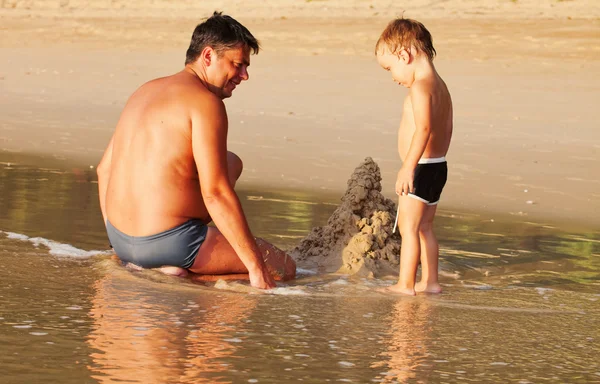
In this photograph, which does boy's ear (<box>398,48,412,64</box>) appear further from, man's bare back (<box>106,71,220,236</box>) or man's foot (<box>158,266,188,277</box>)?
man's foot (<box>158,266,188,277</box>)

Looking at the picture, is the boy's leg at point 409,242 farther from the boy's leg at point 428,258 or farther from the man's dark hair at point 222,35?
the man's dark hair at point 222,35

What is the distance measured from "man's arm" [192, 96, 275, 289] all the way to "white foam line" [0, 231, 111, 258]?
3.14ft

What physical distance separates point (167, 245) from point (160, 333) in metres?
0.98

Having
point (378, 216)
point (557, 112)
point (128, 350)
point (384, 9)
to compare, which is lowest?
point (128, 350)

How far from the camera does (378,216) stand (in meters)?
5.41

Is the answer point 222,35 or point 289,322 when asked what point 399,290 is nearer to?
point 289,322

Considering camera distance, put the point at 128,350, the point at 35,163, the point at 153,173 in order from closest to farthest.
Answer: the point at 128,350 → the point at 153,173 → the point at 35,163

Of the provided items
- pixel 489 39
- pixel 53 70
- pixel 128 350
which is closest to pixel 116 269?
pixel 128 350

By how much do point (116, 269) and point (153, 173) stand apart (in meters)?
0.50

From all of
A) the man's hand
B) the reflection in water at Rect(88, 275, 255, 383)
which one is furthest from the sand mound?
the reflection in water at Rect(88, 275, 255, 383)

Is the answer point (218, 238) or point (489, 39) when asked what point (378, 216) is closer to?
point (218, 238)

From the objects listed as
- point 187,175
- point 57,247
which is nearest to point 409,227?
point 187,175

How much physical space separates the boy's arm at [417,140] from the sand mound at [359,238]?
548 mm

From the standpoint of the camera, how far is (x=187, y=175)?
457cm
